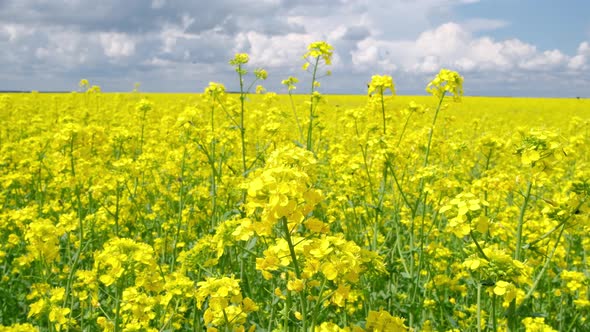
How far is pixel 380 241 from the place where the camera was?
4.41m

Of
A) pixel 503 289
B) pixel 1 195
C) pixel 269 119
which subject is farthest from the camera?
pixel 269 119

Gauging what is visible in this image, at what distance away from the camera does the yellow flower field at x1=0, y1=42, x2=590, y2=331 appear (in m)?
1.73

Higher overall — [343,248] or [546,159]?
[546,159]

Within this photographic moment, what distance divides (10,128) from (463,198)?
382 inches

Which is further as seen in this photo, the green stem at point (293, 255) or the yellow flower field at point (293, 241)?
the yellow flower field at point (293, 241)

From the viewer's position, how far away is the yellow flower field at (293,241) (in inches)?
67.9

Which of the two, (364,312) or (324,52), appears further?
(324,52)

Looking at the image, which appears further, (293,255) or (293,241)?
(293,241)

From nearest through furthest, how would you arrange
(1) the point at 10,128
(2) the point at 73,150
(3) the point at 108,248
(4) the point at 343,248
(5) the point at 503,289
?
(4) the point at 343,248, (5) the point at 503,289, (3) the point at 108,248, (2) the point at 73,150, (1) the point at 10,128

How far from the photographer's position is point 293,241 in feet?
6.15

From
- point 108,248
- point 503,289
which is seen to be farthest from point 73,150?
point 503,289

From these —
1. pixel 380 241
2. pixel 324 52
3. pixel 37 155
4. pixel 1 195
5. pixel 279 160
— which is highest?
pixel 324 52

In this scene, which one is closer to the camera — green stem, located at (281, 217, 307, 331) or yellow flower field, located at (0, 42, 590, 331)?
green stem, located at (281, 217, 307, 331)

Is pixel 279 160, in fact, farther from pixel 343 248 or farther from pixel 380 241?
pixel 380 241
